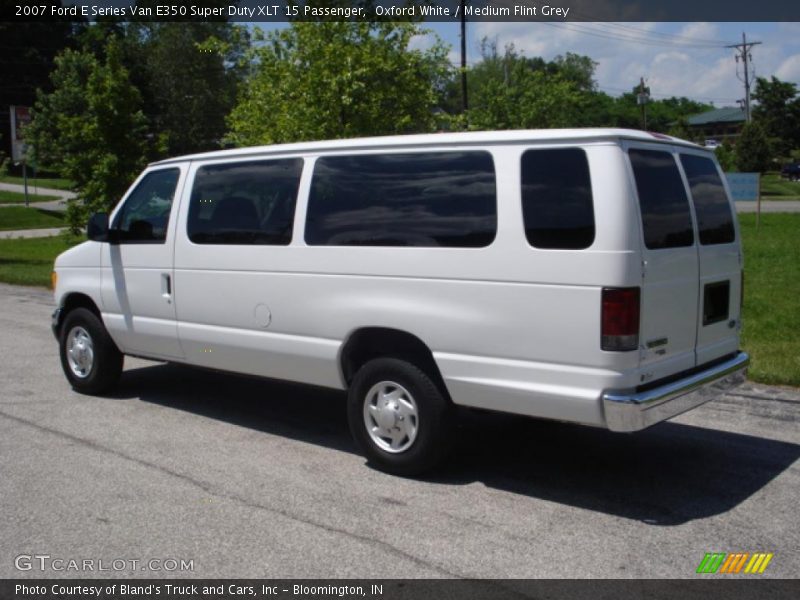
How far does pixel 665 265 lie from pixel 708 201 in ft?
3.14

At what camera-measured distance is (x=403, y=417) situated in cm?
566

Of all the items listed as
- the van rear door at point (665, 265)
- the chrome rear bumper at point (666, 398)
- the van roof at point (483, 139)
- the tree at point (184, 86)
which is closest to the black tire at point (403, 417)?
A: the chrome rear bumper at point (666, 398)

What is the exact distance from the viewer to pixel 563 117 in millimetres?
32594

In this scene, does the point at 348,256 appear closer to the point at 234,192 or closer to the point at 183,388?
the point at 234,192

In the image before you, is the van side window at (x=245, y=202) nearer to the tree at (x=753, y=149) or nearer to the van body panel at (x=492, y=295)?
the van body panel at (x=492, y=295)

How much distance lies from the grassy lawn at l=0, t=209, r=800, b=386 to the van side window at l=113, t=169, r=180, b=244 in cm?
552

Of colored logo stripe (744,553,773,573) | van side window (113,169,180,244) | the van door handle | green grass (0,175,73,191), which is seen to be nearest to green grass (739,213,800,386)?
colored logo stripe (744,553,773,573)

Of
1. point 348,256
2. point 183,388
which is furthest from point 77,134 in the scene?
point 348,256

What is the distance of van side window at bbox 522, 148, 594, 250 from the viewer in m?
4.86

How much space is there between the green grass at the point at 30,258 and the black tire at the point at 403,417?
13753mm

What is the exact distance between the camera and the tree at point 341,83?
12977 millimetres

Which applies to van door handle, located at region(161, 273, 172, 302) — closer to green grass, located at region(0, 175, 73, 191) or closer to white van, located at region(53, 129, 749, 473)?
white van, located at region(53, 129, 749, 473)

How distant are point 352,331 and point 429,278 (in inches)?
28.4

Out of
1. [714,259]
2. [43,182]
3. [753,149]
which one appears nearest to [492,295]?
[714,259]
